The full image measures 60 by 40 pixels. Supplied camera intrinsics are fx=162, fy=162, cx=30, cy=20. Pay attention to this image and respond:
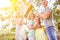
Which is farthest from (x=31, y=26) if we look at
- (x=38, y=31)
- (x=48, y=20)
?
(x=48, y=20)

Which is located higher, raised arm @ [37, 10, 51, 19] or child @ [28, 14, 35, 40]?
raised arm @ [37, 10, 51, 19]

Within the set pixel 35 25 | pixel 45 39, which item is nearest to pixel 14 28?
pixel 35 25

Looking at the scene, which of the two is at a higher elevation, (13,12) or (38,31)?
(13,12)

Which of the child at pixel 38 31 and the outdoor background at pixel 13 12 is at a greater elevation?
the outdoor background at pixel 13 12

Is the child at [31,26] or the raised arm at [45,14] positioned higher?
the raised arm at [45,14]

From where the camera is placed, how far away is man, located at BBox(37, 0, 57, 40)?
178 cm

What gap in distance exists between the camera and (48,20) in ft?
5.98

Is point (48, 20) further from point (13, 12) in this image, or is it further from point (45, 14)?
point (13, 12)

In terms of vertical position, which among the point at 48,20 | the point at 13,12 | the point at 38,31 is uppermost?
the point at 13,12

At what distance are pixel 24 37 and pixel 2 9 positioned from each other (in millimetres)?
424

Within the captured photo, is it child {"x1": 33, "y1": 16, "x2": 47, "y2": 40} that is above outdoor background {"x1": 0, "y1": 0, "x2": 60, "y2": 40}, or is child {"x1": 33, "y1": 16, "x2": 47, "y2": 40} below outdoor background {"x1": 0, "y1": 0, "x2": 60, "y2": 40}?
below

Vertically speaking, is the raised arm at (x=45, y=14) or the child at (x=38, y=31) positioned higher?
the raised arm at (x=45, y=14)

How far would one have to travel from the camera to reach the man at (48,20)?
5.84 ft

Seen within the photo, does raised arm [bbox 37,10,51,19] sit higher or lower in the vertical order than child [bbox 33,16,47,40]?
higher
